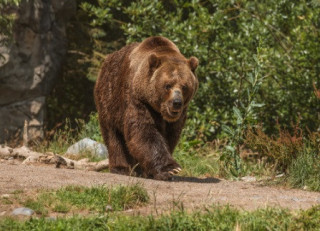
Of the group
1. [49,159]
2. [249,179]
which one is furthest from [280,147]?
[49,159]

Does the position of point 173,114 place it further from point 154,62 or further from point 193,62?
point 193,62

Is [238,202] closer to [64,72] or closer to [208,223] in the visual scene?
[208,223]

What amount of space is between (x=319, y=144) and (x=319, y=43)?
14.0 ft

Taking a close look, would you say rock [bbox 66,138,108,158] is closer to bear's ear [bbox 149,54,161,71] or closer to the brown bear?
the brown bear

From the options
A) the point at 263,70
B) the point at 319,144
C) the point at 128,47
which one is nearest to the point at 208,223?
the point at 319,144

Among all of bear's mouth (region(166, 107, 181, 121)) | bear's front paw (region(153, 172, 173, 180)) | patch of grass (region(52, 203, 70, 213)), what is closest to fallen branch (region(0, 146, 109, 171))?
bear's front paw (region(153, 172, 173, 180))

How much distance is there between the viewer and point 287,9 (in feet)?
42.3

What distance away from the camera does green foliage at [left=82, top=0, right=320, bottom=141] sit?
488 inches

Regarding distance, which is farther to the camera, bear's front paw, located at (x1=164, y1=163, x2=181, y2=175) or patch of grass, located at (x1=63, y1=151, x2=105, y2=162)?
patch of grass, located at (x1=63, y1=151, x2=105, y2=162)

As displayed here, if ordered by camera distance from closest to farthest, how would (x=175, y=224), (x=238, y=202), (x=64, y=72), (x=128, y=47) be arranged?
(x=175, y=224) < (x=238, y=202) < (x=128, y=47) < (x=64, y=72)

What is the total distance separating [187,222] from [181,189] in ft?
6.33

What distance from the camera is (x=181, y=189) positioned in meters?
7.12

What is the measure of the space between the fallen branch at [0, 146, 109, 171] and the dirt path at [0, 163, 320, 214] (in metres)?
Result: 1.14

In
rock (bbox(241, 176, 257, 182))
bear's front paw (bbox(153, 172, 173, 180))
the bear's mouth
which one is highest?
the bear's mouth
